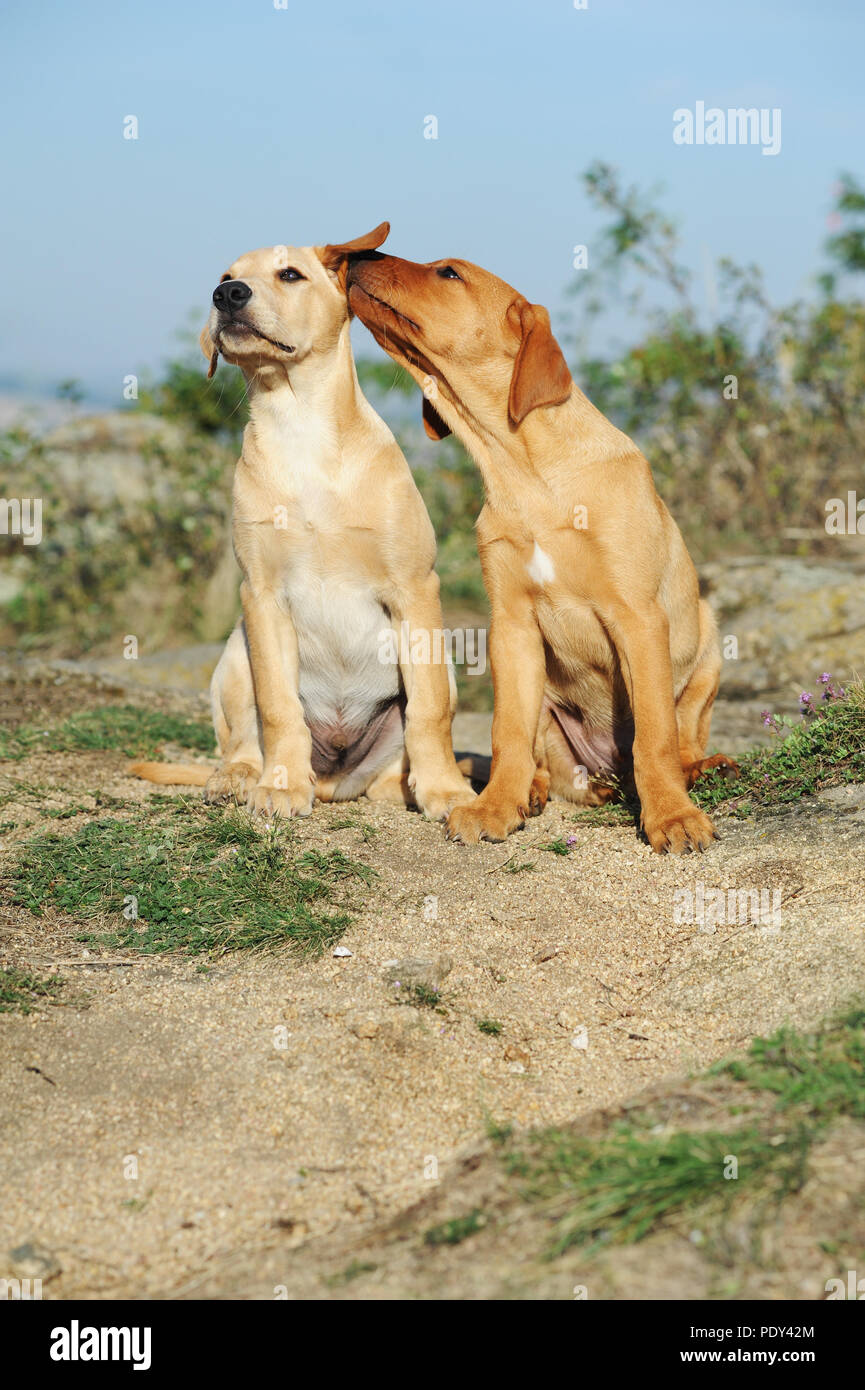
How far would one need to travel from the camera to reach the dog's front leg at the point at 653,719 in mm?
4277

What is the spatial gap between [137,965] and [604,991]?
1.42 metres

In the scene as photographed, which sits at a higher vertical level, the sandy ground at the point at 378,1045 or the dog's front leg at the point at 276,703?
the dog's front leg at the point at 276,703

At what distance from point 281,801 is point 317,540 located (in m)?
1.05

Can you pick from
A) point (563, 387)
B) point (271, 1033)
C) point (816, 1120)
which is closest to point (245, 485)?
point (563, 387)

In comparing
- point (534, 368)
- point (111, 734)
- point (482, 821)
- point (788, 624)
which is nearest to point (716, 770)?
point (482, 821)

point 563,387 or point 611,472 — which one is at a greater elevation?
point 563,387

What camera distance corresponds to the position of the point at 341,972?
357cm

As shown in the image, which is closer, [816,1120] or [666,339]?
[816,1120]

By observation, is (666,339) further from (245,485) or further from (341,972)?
(341,972)

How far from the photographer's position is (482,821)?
14.7 feet

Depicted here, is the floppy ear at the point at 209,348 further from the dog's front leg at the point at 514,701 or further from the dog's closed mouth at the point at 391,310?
the dog's front leg at the point at 514,701

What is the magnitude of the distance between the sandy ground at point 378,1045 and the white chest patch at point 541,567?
3.27 feet

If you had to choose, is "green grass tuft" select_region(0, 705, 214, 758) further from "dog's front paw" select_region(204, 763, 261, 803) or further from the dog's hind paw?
the dog's hind paw

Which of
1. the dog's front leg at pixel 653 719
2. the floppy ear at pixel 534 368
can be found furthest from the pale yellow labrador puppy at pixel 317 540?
the dog's front leg at pixel 653 719
